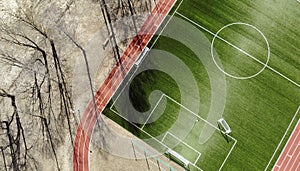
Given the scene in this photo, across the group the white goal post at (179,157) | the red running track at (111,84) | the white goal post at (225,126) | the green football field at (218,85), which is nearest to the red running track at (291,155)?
the green football field at (218,85)

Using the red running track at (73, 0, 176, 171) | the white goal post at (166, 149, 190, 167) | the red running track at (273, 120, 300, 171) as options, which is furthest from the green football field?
the red running track at (73, 0, 176, 171)

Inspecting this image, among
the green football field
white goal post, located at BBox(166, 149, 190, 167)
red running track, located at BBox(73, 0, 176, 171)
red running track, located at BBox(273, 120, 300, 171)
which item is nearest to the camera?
red running track, located at BBox(273, 120, 300, 171)

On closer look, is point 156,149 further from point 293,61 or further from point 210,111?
point 293,61

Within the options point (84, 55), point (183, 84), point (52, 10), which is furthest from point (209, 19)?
point (52, 10)

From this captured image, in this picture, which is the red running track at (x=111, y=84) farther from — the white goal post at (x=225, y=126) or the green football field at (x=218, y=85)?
the white goal post at (x=225, y=126)

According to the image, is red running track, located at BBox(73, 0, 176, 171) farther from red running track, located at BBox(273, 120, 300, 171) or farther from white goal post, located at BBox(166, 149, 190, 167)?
red running track, located at BBox(273, 120, 300, 171)

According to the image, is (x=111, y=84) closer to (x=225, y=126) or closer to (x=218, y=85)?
(x=218, y=85)
